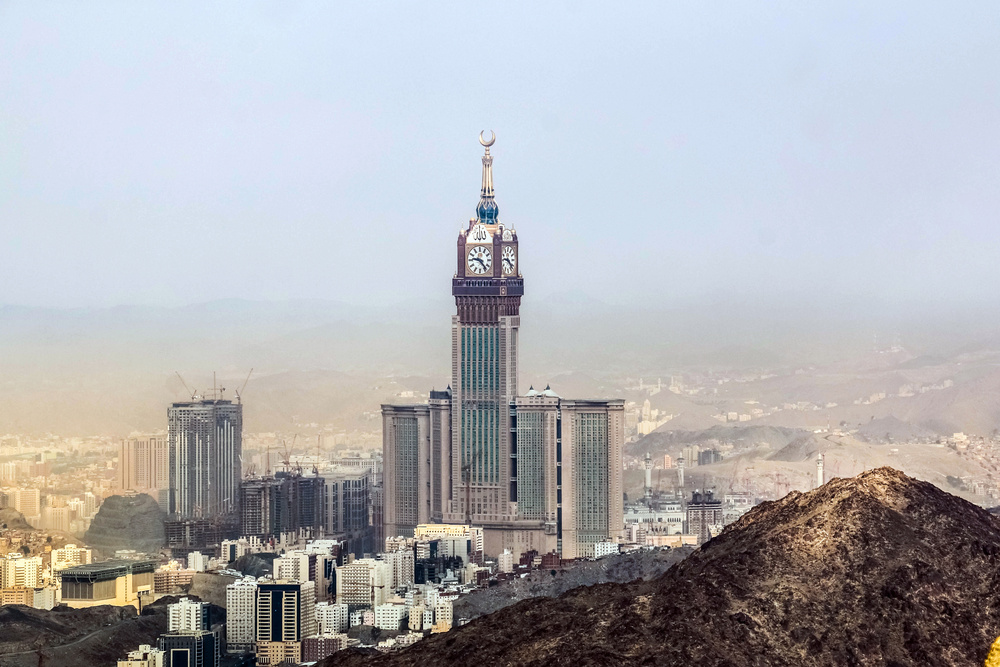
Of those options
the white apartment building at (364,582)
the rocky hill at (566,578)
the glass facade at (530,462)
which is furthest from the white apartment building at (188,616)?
the glass facade at (530,462)

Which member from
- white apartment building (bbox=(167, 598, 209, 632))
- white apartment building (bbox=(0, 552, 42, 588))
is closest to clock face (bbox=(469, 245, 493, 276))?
white apartment building (bbox=(0, 552, 42, 588))

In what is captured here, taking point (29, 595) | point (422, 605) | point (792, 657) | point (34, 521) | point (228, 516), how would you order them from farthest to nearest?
point (228, 516), point (34, 521), point (29, 595), point (422, 605), point (792, 657)

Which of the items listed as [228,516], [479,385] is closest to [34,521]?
[228,516]

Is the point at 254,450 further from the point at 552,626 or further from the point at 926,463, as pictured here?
the point at 552,626

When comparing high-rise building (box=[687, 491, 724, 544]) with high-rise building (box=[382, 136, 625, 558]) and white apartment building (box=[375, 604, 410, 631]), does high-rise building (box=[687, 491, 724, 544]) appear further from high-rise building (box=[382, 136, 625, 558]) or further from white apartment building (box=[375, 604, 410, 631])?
white apartment building (box=[375, 604, 410, 631])

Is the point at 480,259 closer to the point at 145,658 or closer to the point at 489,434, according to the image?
the point at 489,434

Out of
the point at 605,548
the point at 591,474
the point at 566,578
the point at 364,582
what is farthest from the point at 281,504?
the point at 566,578

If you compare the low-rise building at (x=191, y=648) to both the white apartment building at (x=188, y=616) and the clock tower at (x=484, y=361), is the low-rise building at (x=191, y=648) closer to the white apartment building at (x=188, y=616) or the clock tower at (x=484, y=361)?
the white apartment building at (x=188, y=616)
